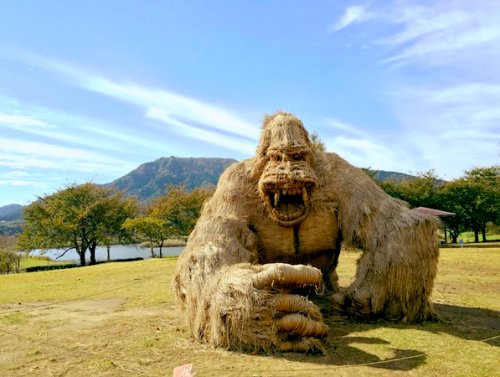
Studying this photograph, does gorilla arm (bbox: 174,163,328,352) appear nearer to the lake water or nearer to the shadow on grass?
the shadow on grass

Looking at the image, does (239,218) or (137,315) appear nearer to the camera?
(239,218)

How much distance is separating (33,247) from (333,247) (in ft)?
98.2

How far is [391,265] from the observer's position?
5.10 meters

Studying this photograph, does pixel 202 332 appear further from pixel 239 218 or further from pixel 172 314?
pixel 172 314

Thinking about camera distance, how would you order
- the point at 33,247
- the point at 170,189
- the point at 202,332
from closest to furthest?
the point at 202,332 → the point at 33,247 → the point at 170,189

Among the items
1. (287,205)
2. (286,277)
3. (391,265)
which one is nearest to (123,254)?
(287,205)

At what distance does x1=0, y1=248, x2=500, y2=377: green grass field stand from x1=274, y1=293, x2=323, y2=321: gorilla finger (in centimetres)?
36

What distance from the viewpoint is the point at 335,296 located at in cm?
536

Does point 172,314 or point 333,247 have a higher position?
point 333,247

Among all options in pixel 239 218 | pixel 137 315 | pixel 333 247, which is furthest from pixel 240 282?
pixel 137 315

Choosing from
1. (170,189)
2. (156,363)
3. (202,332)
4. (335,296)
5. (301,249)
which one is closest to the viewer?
(156,363)

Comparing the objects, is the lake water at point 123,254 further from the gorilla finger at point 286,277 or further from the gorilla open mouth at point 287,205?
the gorilla finger at point 286,277

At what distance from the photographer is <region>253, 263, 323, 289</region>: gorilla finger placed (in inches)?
151

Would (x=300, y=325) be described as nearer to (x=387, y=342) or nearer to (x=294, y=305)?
(x=294, y=305)
